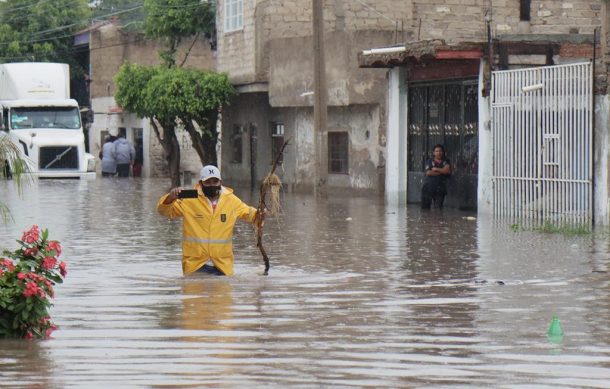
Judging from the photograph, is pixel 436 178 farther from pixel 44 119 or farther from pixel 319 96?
pixel 44 119

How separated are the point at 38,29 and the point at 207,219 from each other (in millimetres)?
53828

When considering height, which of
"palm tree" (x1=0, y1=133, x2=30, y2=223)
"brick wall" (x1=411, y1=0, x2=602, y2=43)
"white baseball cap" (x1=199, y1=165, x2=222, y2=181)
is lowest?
"white baseball cap" (x1=199, y1=165, x2=222, y2=181)

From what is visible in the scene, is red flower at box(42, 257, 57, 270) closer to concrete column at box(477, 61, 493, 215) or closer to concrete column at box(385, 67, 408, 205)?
concrete column at box(477, 61, 493, 215)

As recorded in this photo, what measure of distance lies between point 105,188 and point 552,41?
17710 millimetres

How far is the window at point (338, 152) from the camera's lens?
3853cm

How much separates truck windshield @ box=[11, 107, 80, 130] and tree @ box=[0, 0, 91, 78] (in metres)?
18.4

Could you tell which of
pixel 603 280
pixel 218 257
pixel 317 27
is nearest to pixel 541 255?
pixel 603 280

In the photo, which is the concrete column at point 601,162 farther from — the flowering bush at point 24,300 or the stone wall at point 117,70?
the stone wall at point 117,70

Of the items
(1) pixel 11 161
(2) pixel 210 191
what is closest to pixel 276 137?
(2) pixel 210 191

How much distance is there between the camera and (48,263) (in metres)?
11.0

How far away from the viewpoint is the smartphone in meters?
15.0

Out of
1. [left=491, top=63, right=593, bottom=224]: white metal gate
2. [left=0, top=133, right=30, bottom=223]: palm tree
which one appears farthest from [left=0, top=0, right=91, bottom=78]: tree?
[left=0, top=133, right=30, bottom=223]: palm tree

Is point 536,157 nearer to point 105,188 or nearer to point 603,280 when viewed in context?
point 603,280

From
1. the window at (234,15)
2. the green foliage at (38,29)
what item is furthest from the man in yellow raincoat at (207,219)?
the green foliage at (38,29)
